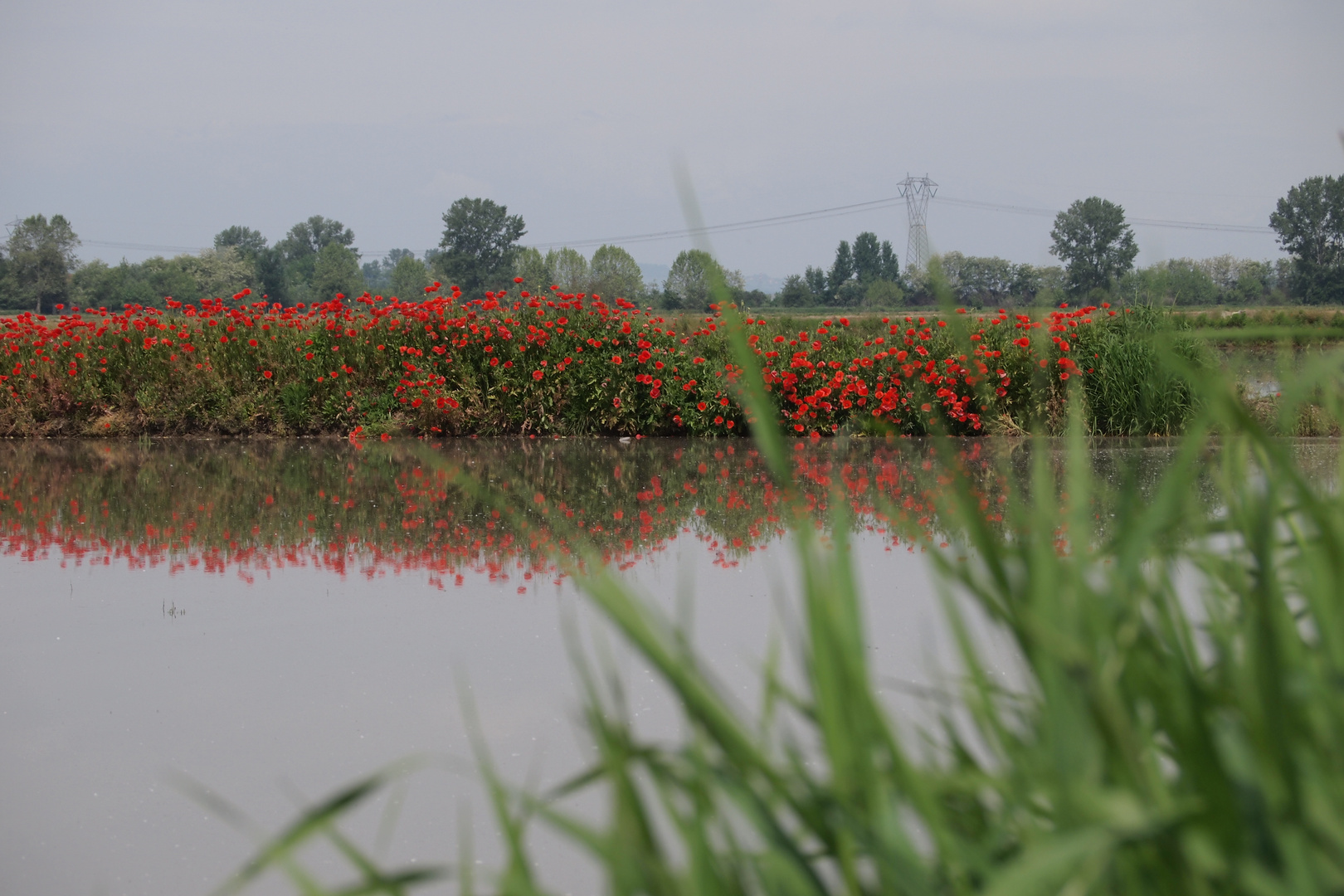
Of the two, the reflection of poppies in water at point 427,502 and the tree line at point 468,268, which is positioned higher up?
the tree line at point 468,268

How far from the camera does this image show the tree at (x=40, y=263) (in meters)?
77.7

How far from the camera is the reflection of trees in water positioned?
566cm

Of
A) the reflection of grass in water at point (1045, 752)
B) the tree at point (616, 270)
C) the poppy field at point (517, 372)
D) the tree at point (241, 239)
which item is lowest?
the reflection of grass in water at point (1045, 752)

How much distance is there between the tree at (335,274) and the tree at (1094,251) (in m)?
74.2

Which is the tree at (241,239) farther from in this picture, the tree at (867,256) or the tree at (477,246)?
the tree at (867,256)

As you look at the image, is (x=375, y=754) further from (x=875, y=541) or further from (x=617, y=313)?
(x=617, y=313)

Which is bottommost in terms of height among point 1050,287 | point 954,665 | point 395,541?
point 954,665

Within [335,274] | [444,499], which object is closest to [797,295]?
[335,274]

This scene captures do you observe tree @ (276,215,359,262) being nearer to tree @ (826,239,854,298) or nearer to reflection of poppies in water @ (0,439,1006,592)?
tree @ (826,239,854,298)

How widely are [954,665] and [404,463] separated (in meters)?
6.09

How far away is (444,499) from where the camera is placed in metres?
7.20

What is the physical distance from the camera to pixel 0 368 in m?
11.4

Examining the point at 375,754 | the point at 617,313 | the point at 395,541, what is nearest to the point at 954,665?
the point at 375,754

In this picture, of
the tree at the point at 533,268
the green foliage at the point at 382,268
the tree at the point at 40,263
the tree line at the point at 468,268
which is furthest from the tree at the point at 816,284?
the green foliage at the point at 382,268
